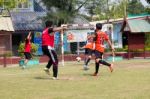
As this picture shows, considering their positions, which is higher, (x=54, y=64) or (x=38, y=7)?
(x=38, y=7)

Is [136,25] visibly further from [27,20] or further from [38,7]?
[38,7]

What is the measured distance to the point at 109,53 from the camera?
3769 centimetres

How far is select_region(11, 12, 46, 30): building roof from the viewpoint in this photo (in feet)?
145

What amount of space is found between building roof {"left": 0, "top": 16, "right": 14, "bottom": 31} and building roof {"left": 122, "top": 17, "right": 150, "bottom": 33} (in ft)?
32.4

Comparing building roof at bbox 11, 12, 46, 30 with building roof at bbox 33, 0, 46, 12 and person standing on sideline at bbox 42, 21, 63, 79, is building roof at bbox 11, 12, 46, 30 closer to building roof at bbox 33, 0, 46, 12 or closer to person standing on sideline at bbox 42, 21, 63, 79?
building roof at bbox 33, 0, 46, 12

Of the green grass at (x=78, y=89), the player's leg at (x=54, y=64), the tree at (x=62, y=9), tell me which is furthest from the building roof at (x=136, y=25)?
the green grass at (x=78, y=89)

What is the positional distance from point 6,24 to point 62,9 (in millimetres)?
5106

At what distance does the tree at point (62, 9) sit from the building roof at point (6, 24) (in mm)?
3444

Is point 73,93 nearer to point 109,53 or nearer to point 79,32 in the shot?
point 79,32

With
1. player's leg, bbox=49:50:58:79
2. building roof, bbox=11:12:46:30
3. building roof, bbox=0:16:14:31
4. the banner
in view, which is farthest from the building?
player's leg, bbox=49:50:58:79

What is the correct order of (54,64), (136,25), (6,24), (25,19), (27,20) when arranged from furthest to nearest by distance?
(25,19) < (27,20) < (6,24) < (136,25) < (54,64)

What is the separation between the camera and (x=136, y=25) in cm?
3956

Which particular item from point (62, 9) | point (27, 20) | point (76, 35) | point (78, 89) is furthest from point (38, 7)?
point (78, 89)

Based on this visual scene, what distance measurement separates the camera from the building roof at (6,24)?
136ft
